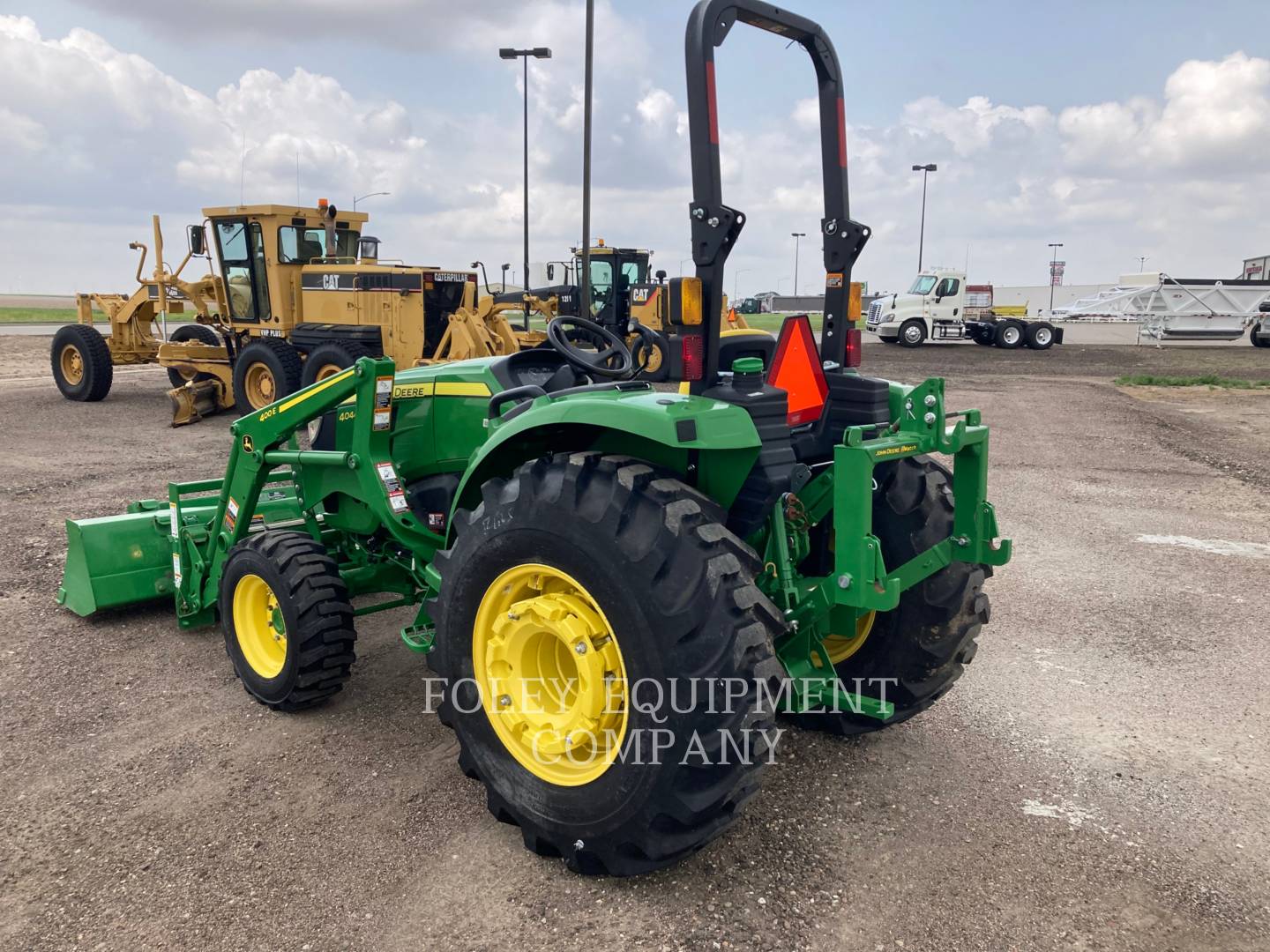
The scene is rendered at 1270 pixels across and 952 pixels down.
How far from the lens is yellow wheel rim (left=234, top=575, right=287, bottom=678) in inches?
169

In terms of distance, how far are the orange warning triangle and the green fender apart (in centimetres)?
42

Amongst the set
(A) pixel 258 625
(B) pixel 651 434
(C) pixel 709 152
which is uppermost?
(C) pixel 709 152

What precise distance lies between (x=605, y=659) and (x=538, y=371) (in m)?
1.91

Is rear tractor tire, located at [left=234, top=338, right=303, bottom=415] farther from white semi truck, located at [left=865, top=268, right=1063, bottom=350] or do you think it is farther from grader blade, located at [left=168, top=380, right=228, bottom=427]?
white semi truck, located at [left=865, top=268, right=1063, bottom=350]

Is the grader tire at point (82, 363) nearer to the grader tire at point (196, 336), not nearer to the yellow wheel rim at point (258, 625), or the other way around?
the grader tire at point (196, 336)

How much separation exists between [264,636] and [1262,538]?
7012mm

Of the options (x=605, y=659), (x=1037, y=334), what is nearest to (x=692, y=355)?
(x=605, y=659)

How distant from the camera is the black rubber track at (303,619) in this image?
399 cm

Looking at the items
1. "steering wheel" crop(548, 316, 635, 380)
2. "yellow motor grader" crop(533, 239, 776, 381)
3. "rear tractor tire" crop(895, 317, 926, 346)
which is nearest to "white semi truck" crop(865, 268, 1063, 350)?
"rear tractor tire" crop(895, 317, 926, 346)

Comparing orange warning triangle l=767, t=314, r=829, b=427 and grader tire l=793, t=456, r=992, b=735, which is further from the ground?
orange warning triangle l=767, t=314, r=829, b=427

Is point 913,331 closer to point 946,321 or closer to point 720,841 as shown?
point 946,321

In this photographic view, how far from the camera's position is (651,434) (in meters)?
2.74

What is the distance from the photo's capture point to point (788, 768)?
3.67 meters

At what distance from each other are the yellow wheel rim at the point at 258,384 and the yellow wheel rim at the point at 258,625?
934 cm
